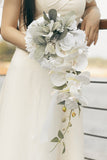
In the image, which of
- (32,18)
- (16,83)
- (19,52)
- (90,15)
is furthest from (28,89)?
(90,15)

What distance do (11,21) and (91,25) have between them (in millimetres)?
320

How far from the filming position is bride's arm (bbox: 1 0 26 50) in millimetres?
956

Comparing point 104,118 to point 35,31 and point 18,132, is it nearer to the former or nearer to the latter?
point 18,132

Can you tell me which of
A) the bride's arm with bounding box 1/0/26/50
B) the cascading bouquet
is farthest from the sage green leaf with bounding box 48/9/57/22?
the bride's arm with bounding box 1/0/26/50

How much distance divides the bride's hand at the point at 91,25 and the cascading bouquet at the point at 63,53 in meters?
0.28

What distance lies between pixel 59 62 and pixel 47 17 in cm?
14

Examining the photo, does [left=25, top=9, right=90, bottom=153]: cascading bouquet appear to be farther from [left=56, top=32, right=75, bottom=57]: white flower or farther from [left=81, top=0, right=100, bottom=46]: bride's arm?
[left=81, top=0, right=100, bottom=46]: bride's arm

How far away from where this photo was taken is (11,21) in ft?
3.20

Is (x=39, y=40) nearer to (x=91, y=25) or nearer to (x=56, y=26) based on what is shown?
(x=56, y=26)

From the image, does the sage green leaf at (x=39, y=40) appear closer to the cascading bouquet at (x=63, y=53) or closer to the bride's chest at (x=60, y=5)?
the cascading bouquet at (x=63, y=53)

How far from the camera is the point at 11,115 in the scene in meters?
1.01

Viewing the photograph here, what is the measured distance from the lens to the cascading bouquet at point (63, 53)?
702 millimetres

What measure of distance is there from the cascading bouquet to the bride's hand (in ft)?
0.90

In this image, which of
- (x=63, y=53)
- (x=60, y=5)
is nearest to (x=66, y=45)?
(x=63, y=53)
